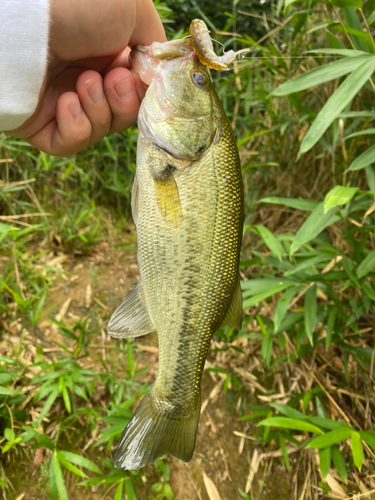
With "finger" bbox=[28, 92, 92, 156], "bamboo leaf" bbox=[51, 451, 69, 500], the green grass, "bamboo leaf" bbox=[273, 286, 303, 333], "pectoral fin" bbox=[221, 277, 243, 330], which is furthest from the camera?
"bamboo leaf" bbox=[273, 286, 303, 333]

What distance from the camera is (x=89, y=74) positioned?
1502 mm

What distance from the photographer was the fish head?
130 centimetres

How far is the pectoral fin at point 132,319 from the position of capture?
4.49ft

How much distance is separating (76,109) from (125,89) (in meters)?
0.24

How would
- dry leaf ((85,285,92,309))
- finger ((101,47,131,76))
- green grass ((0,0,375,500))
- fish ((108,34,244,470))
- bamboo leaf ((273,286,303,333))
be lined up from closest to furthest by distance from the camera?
fish ((108,34,244,470)), finger ((101,47,131,76)), green grass ((0,0,375,500)), bamboo leaf ((273,286,303,333)), dry leaf ((85,285,92,309))

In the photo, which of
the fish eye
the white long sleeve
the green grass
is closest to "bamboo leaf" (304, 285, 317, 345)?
the green grass

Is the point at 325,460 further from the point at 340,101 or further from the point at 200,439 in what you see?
the point at 340,101

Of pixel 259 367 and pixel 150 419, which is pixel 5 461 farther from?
pixel 259 367

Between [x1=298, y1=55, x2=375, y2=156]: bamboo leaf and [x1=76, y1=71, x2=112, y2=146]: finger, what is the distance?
36.3 inches

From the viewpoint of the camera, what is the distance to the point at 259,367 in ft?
9.58

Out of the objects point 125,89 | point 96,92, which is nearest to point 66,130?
point 96,92

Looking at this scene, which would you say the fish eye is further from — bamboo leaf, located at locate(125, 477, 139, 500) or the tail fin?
bamboo leaf, located at locate(125, 477, 139, 500)

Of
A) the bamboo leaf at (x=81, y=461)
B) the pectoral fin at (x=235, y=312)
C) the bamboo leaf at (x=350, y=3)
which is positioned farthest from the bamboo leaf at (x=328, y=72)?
the bamboo leaf at (x=81, y=461)

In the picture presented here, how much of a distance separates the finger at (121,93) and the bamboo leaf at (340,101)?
0.81m
